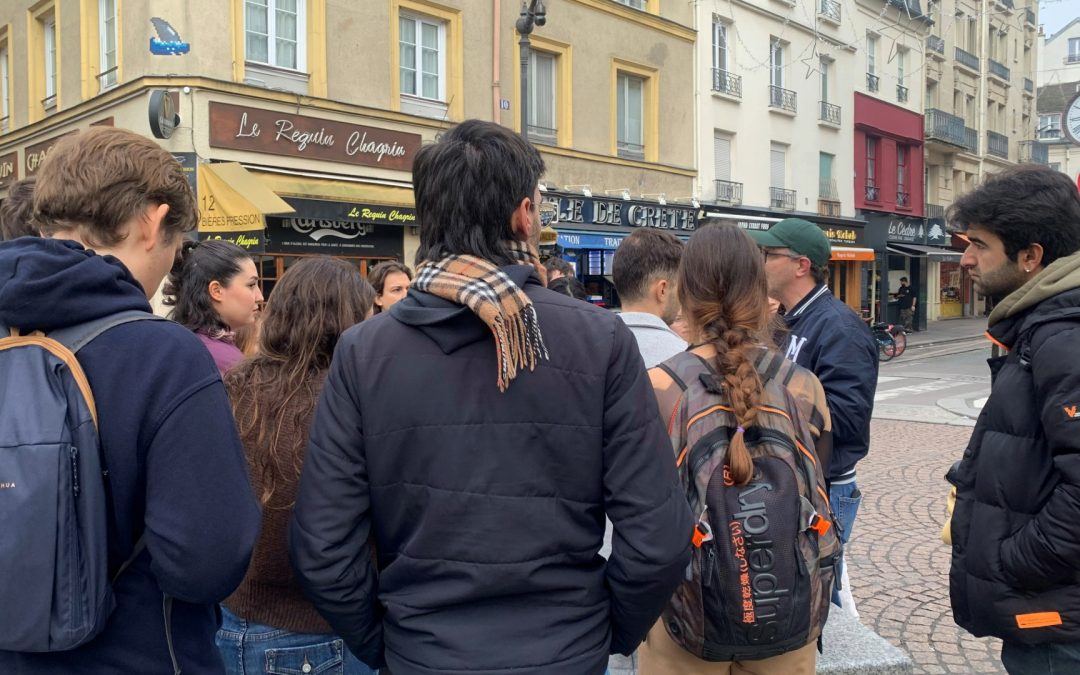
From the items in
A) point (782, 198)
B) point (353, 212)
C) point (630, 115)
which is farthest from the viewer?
point (782, 198)

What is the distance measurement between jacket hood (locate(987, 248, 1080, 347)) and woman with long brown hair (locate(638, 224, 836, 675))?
526 millimetres

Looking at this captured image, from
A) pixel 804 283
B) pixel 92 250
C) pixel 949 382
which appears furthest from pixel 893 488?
pixel 949 382

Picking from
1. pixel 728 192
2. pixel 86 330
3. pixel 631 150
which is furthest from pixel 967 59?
pixel 86 330

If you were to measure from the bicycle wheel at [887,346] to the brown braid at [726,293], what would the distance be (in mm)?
20028

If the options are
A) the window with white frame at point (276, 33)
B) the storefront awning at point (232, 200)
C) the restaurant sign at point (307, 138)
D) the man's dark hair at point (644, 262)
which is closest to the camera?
the man's dark hair at point (644, 262)

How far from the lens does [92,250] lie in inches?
65.4

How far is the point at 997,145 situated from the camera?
120 feet

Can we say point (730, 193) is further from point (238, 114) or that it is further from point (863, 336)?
point (863, 336)

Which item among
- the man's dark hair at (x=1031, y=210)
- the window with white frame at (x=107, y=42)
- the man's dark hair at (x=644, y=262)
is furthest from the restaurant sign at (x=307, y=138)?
the man's dark hair at (x=1031, y=210)

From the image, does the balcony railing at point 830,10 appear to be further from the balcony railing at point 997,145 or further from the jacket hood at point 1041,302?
the jacket hood at point 1041,302

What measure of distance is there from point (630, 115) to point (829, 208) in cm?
903

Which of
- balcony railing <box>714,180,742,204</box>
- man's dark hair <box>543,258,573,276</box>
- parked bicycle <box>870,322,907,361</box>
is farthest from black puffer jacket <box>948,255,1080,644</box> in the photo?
parked bicycle <box>870,322,907,361</box>

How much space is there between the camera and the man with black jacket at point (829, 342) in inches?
132

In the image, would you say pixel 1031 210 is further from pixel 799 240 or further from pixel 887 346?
pixel 887 346
